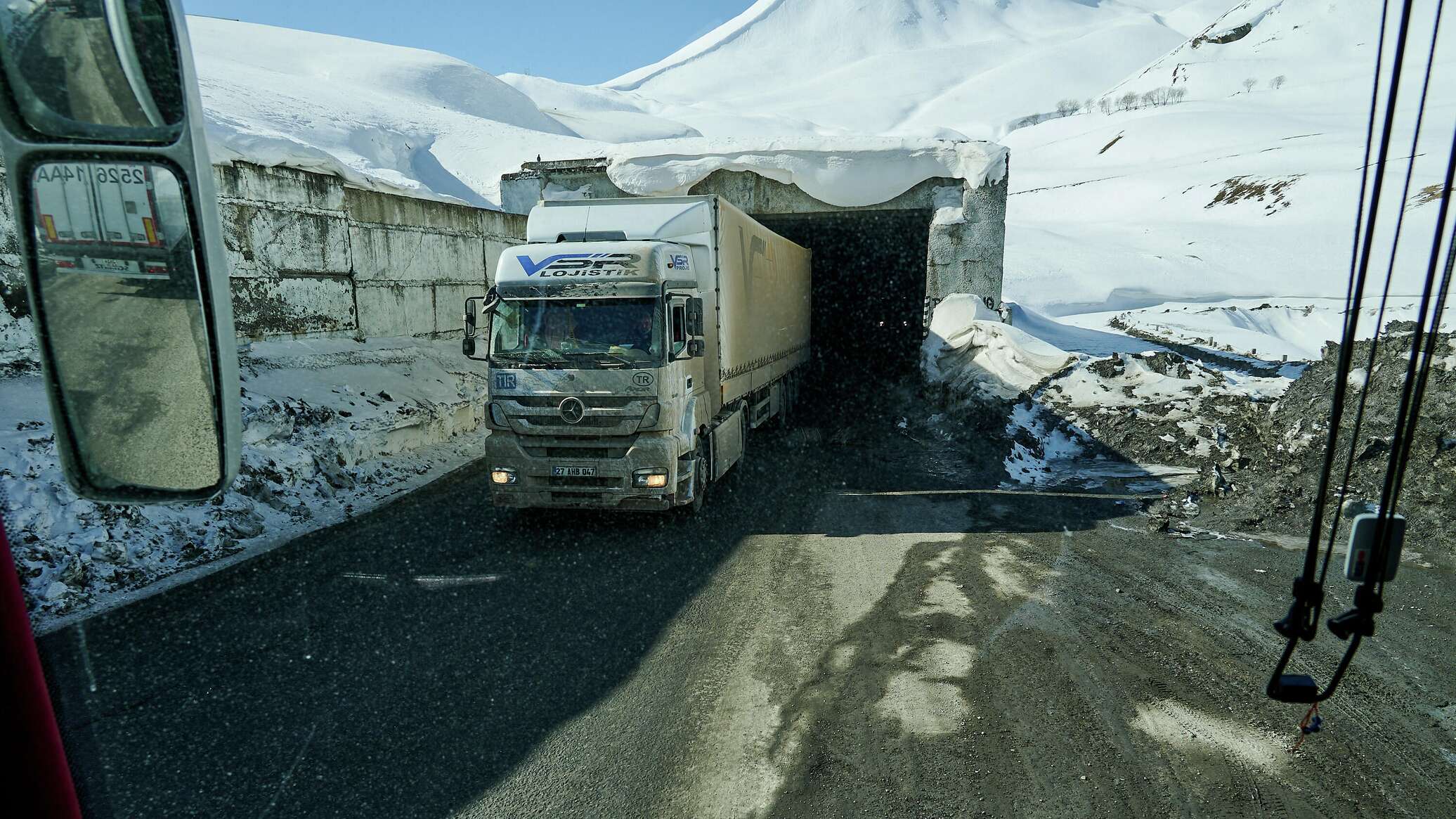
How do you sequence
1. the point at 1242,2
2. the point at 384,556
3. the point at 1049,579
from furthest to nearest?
the point at 1242,2 → the point at 384,556 → the point at 1049,579

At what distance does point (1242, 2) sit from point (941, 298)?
17396 centimetres

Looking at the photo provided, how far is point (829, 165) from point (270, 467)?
541 inches

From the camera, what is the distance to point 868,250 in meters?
25.7

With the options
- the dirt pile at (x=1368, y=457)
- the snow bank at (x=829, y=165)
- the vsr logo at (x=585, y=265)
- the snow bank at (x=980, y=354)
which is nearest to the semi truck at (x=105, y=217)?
the vsr logo at (x=585, y=265)

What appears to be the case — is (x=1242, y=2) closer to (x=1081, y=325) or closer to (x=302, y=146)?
(x=1081, y=325)

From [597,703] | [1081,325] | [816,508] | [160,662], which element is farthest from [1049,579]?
[1081,325]

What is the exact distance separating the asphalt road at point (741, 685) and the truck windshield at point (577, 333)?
6.42 ft

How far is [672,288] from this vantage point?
9609 mm

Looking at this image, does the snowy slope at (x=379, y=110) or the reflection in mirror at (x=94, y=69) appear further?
the snowy slope at (x=379, y=110)

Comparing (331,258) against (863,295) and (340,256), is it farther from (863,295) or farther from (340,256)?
(863,295)

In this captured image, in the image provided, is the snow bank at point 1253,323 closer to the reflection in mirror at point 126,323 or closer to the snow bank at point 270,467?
the snow bank at point 270,467

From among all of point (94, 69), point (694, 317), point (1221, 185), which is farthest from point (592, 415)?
point (1221, 185)

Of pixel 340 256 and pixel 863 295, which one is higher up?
pixel 340 256

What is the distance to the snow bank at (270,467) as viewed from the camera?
23.1ft
